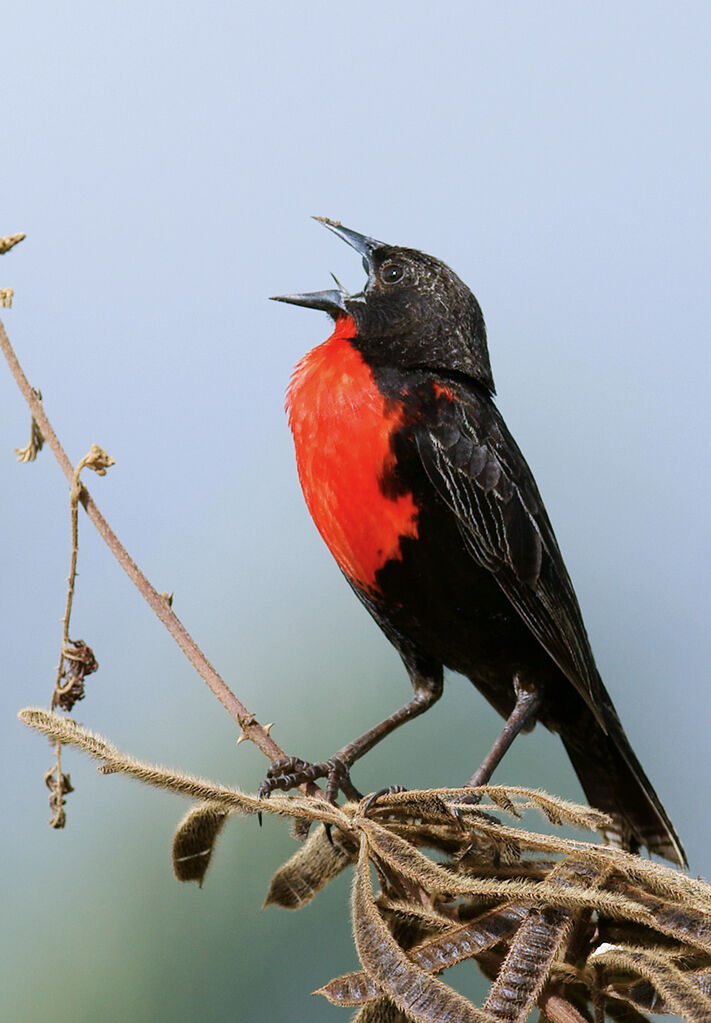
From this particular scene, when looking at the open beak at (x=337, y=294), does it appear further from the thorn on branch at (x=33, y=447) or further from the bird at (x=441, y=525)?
the thorn on branch at (x=33, y=447)

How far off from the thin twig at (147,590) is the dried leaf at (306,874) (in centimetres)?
14

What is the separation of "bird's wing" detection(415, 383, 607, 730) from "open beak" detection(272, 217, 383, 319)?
25 centimetres

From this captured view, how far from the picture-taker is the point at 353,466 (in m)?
1.57

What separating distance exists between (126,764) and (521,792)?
407 millimetres

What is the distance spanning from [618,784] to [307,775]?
0.60m

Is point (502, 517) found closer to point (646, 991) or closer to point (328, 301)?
point (328, 301)

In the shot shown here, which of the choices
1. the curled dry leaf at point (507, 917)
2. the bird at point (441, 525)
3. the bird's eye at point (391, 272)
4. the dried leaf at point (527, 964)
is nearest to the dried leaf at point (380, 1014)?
the curled dry leaf at point (507, 917)

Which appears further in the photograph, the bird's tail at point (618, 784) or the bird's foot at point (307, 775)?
the bird's tail at point (618, 784)

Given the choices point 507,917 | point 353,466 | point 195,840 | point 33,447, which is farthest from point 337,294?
point 507,917

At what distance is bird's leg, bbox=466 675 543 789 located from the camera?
1.59 meters

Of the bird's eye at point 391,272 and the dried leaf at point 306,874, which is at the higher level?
the bird's eye at point 391,272

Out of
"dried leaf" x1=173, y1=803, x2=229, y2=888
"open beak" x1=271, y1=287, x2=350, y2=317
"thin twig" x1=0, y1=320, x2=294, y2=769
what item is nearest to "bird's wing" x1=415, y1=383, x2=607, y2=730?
"open beak" x1=271, y1=287, x2=350, y2=317

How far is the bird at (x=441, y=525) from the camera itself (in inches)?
62.6

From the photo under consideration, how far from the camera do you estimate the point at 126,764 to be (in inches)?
41.4
